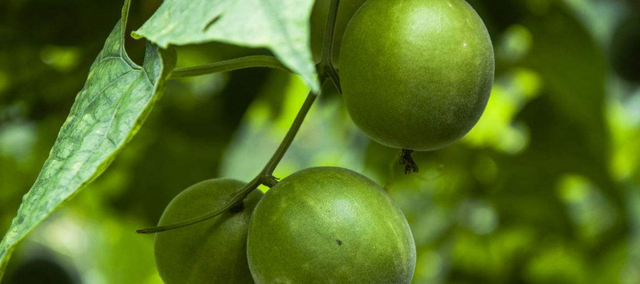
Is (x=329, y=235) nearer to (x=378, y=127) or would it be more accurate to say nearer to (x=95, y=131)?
(x=378, y=127)

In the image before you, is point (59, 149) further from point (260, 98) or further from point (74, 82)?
point (260, 98)

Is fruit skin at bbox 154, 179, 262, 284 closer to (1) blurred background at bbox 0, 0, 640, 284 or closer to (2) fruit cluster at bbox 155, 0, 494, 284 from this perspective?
(2) fruit cluster at bbox 155, 0, 494, 284

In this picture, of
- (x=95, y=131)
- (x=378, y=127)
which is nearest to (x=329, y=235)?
(x=378, y=127)

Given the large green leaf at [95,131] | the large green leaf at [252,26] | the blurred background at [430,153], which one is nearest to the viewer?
Result: the large green leaf at [252,26]

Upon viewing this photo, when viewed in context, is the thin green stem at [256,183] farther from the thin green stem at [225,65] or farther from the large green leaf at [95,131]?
the large green leaf at [95,131]

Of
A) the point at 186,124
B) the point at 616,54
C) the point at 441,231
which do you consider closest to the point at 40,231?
the point at 186,124

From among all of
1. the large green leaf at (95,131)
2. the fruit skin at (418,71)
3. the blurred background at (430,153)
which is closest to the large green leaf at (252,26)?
the large green leaf at (95,131)
